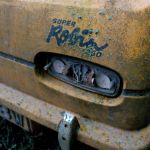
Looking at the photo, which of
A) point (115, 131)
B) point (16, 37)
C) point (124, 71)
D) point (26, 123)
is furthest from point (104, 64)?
point (26, 123)

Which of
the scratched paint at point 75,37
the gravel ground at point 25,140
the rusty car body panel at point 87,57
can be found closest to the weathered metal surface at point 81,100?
the rusty car body panel at point 87,57

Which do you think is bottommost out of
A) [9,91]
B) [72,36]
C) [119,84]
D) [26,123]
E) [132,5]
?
[26,123]

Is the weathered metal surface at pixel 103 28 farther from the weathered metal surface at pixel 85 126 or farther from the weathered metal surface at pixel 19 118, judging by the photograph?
the weathered metal surface at pixel 19 118

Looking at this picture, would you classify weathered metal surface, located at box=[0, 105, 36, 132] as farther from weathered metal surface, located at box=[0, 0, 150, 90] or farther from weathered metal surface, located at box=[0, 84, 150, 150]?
weathered metal surface, located at box=[0, 0, 150, 90]

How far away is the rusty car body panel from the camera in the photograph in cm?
172

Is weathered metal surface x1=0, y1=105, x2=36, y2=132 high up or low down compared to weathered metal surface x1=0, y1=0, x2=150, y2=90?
down

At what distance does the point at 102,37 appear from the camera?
1760 mm

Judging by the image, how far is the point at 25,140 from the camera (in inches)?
117

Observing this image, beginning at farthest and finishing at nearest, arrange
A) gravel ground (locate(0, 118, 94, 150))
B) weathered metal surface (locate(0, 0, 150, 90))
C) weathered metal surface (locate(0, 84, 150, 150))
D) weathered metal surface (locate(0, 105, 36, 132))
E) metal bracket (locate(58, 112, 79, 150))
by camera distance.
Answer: gravel ground (locate(0, 118, 94, 150)), weathered metal surface (locate(0, 105, 36, 132)), metal bracket (locate(58, 112, 79, 150)), weathered metal surface (locate(0, 84, 150, 150)), weathered metal surface (locate(0, 0, 150, 90))

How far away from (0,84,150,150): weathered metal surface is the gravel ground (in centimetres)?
54

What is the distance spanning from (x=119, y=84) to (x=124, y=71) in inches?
3.6

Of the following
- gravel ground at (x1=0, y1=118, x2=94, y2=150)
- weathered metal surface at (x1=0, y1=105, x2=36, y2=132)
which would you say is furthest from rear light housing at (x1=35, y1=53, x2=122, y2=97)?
gravel ground at (x1=0, y1=118, x2=94, y2=150)

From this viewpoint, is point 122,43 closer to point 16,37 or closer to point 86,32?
point 86,32

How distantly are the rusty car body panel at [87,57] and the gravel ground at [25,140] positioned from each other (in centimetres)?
67
